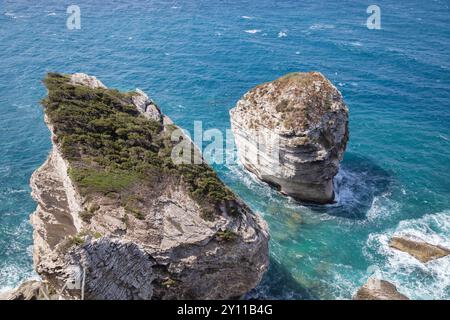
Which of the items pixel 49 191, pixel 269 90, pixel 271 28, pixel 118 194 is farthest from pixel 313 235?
pixel 271 28

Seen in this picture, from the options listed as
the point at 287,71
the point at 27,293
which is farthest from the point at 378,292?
the point at 287,71

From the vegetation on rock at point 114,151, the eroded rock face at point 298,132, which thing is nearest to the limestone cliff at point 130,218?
the vegetation on rock at point 114,151

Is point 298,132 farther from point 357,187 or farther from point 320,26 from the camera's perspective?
point 320,26

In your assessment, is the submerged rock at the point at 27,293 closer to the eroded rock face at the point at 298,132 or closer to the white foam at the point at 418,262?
the eroded rock face at the point at 298,132

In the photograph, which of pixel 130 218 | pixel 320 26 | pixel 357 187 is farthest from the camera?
pixel 320 26

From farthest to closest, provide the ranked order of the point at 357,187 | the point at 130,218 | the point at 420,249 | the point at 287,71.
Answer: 1. the point at 287,71
2. the point at 357,187
3. the point at 420,249
4. the point at 130,218

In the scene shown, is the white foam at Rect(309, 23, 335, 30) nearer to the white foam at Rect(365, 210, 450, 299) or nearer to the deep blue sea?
the deep blue sea

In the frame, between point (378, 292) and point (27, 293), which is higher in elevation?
point (27, 293)

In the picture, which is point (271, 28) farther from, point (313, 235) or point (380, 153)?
point (313, 235)
